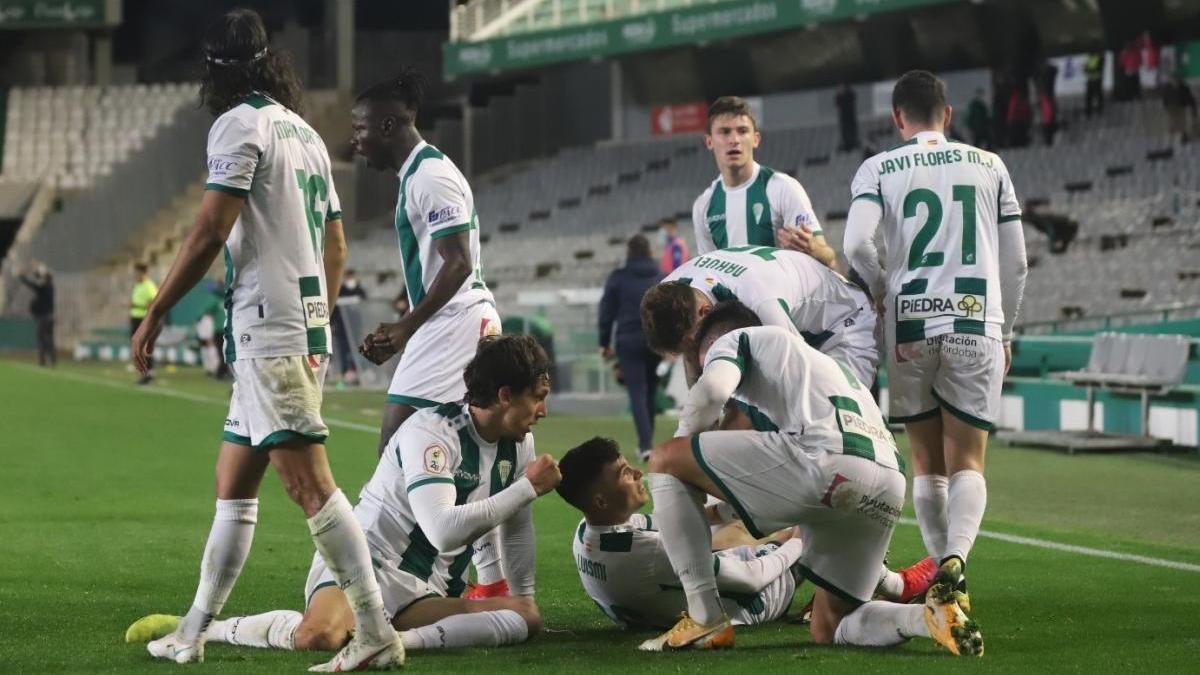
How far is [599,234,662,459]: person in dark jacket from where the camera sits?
14.5m

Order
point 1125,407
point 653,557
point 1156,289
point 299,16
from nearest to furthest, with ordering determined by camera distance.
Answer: point 653,557
point 1125,407
point 1156,289
point 299,16

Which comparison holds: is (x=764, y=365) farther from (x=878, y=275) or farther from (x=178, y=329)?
(x=178, y=329)

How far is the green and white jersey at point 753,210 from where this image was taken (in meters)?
8.00

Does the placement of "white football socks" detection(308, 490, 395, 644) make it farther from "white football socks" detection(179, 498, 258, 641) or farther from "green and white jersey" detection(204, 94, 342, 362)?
"green and white jersey" detection(204, 94, 342, 362)

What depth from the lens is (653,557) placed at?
6.36m

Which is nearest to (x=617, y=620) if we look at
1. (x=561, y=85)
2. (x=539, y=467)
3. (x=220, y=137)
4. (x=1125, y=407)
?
(x=539, y=467)

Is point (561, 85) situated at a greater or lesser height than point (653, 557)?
greater

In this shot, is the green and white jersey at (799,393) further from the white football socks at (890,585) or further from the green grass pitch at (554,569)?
the white football socks at (890,585)

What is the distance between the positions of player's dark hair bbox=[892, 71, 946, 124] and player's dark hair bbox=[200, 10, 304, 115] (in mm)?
2553

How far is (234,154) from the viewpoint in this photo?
5.53 meters

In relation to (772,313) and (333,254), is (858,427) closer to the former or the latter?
(772,313)

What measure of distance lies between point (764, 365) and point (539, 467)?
775 mm

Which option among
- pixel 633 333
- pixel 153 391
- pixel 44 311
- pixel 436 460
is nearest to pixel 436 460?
pixel 436 460

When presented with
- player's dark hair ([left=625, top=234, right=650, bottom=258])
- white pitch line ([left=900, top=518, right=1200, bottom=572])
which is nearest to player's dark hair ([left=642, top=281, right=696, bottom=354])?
white pitch line ([left=900, top=518, right=1200, bottom=572])
